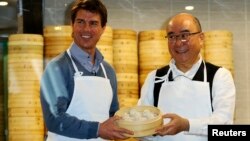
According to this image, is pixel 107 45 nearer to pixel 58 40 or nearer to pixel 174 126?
pixel 58 40

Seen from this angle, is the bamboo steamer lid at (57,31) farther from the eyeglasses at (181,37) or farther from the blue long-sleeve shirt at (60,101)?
the eyeglasses at (181,37)

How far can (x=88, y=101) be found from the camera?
34.9 inches

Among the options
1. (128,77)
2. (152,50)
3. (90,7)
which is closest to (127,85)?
Answer: (128,77)

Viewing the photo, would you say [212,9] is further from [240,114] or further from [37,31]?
[37,31]

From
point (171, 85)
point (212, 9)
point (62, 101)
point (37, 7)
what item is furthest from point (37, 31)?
point (212, 9)

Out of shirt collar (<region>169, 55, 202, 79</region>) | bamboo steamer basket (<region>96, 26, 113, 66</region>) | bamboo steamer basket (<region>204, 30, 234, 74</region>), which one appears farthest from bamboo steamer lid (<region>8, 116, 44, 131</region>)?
bamboo steamer basket (<region>204, 30, 234, 74</region>)

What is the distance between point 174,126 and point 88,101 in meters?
0.18

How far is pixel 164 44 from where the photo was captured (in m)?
1.13

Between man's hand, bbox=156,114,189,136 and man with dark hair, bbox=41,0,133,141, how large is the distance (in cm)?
10

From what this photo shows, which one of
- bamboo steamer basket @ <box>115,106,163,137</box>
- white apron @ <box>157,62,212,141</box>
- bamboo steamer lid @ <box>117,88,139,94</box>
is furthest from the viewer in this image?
bamboo steamer lid @ <box>117,88,139,94</box>

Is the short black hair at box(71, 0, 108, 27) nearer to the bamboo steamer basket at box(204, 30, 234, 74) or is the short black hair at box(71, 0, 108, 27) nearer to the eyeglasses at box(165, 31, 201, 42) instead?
the eyeglasses at box(165, 31, 201, 42)

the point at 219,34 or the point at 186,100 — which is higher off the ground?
the point at 219,34

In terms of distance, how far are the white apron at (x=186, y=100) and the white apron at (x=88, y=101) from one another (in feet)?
0.41

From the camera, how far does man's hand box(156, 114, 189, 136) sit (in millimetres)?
833
